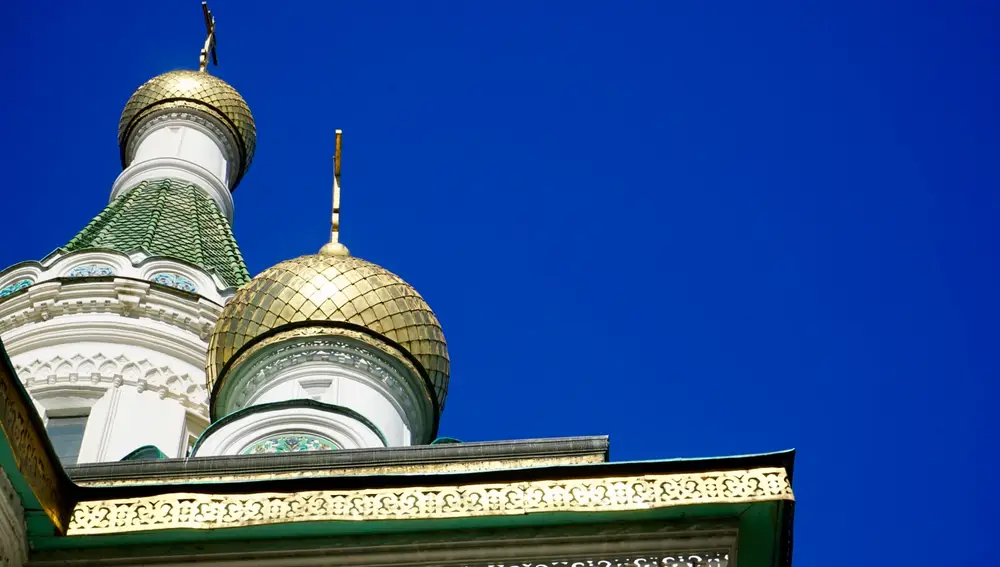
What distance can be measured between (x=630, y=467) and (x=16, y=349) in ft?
32.2

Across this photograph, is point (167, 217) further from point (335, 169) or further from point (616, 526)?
point (616, 526)

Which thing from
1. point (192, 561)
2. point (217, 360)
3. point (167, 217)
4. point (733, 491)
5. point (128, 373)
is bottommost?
point (192, 561)

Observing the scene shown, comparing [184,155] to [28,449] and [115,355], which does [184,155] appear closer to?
[115,355]

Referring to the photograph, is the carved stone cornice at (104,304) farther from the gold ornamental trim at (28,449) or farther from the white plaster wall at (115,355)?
the gold ornamental trim at (28,449)

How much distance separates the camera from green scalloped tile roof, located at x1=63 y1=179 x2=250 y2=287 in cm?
1593

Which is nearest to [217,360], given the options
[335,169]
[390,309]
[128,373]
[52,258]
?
[390,309]

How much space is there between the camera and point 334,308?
10641 mm

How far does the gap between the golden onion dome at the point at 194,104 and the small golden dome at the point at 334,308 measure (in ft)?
28.2

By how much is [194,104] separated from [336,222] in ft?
26.0

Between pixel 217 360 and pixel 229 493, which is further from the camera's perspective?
pixel 217 360

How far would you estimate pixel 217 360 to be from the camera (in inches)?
437

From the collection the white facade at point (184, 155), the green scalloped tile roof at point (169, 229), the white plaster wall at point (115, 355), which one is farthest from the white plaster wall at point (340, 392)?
the white facade at point (184, 155)

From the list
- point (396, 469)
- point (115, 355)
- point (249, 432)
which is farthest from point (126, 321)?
point (396, 469)

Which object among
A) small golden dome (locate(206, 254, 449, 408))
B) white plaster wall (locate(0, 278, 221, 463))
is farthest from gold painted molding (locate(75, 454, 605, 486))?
white plaster wall (locate(0, 278, 221, 463))
